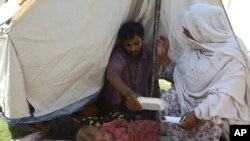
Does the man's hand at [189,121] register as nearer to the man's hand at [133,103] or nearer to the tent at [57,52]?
the man's hand at [133,103]

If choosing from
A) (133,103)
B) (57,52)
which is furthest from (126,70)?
(57,52)

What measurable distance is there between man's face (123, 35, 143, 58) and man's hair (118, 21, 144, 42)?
3 cm

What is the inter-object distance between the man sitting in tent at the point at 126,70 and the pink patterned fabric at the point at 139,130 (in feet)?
0.43

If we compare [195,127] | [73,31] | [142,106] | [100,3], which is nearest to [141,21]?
[100,3]

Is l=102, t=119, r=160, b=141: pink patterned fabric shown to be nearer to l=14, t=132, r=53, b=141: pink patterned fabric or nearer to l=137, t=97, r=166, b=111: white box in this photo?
l=137, t=97, r=166, b=111: white box

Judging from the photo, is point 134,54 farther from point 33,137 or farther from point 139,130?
point 33,137

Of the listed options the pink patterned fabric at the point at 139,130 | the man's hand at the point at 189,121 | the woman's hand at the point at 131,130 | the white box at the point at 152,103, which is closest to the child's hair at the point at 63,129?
the pink patterned fabric at the point at 139,130

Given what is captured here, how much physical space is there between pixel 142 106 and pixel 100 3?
0.82m

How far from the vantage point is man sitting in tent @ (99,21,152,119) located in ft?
8.81

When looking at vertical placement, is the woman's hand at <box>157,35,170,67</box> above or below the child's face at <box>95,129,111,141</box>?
above

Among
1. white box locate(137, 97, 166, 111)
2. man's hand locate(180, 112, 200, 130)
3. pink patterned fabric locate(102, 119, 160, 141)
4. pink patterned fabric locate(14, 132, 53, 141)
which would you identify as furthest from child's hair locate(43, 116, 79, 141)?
man's hand locate(180, 112, 200, 130)

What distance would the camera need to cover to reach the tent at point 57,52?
7.94 feet

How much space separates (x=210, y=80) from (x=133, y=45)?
2.15 ft

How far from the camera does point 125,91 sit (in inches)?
102
